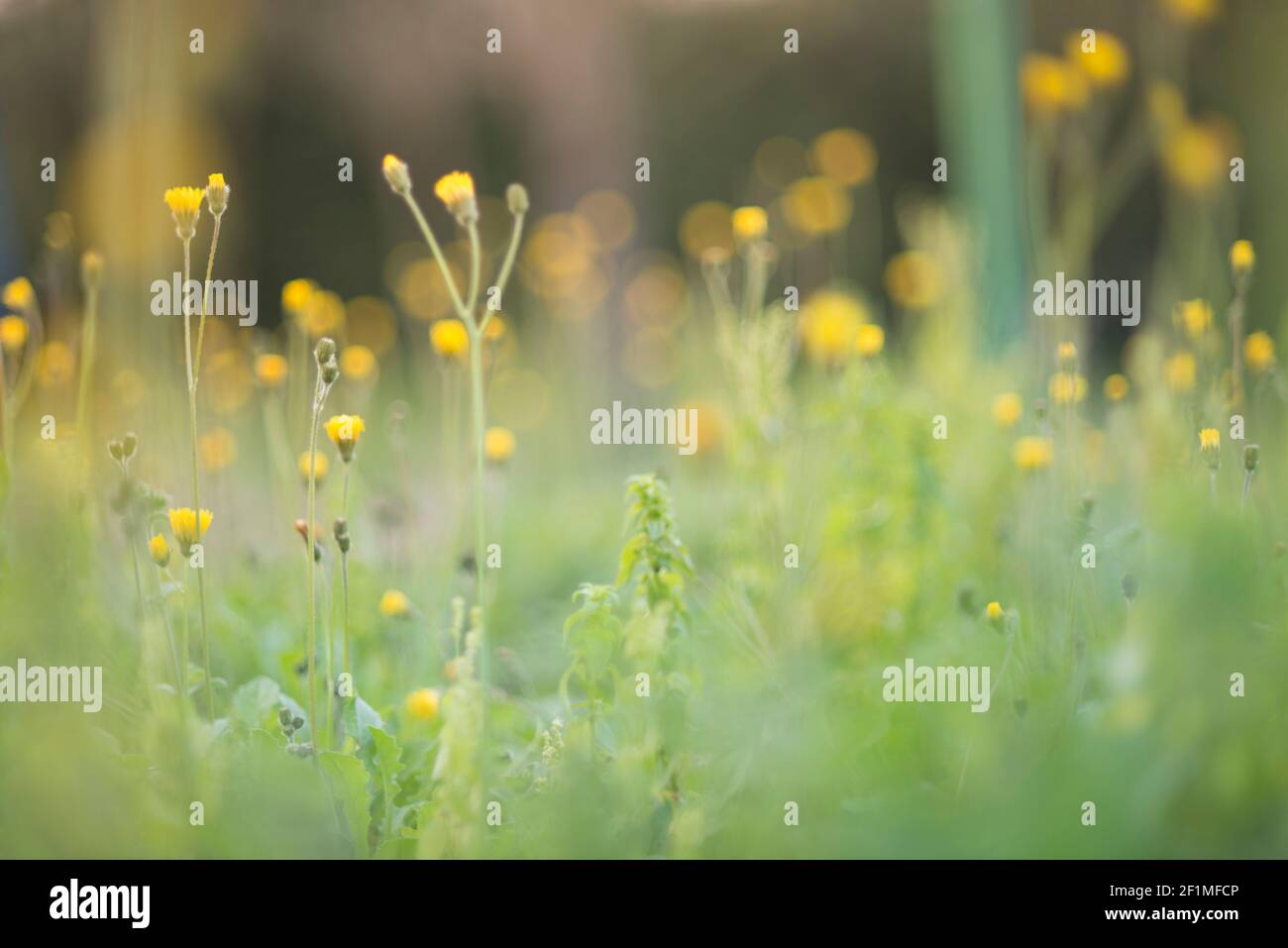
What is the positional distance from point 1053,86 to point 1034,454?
1.06 meters

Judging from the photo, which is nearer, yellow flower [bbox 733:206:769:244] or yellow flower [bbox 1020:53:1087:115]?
yellow flower [bbox 733:206:769:244]

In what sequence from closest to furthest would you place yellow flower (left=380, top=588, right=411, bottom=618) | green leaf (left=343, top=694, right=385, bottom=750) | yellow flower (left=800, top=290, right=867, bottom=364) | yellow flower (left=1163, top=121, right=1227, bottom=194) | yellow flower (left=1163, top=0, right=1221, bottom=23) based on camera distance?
green leaf (left=343, top=694, right=385, bottom=750) < yellow flower (left=380, top=588, right=411, bottom=618) < yellow flower (left=800, top=290, right=867, bottom=364) < yellow flower (left=1163, top=0, right=1221, bottom=23) < yellow flower (left=1163, top=121, right=1227, bottom=194)

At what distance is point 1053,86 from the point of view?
2.50m

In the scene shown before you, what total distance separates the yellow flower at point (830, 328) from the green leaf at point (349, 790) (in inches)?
50.4

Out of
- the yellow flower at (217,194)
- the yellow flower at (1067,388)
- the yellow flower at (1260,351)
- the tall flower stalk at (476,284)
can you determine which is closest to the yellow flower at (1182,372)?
the yellow flower at (1260,351)

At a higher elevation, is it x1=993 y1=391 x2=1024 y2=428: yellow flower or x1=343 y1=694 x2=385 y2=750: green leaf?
x1=993 y1=391 x2=1024 y2=428: yellow flower

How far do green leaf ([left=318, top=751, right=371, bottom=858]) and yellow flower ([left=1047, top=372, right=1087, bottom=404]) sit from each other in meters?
1.16

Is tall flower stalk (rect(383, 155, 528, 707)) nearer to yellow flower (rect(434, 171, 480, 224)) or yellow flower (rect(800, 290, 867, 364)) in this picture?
yellow flower (rect(434, 171, 480, 224))

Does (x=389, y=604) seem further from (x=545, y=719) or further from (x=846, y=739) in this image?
(x=846, y=739)

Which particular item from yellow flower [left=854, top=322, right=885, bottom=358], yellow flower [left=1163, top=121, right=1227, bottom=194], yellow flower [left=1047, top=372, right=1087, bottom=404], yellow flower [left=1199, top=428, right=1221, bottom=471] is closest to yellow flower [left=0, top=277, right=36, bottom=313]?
yellow flower [left=854, top=322, right=885, bottom=358]

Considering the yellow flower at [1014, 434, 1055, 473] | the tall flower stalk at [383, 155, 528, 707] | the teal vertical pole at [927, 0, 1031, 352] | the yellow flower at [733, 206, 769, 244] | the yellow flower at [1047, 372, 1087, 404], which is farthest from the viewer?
the teal vertical pole at [927, 0, 1031, 352]

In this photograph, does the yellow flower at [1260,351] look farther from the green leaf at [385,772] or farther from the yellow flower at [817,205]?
the green leaf at [385,772]

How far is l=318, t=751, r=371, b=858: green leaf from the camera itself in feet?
4.42

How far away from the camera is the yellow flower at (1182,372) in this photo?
7.04 feet
